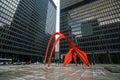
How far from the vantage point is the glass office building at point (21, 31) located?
6994cm

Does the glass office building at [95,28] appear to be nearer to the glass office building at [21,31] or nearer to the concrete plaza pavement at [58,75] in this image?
the glass office building at [21,31]

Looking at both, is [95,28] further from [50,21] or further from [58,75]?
[50,21]

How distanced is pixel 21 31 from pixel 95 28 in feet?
196

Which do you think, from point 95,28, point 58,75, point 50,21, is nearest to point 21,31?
point 95,28

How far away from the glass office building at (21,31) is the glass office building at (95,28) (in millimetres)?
28556

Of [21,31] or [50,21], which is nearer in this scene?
[21,31]

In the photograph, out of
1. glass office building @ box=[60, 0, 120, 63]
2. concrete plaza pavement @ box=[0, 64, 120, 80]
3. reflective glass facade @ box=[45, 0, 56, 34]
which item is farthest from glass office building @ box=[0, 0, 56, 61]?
concrete plaza pavement @ box=[0, 64, 120, 80]

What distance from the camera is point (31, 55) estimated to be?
99.1 m

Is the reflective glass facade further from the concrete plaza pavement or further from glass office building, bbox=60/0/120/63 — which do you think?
the concrete plaza pavement

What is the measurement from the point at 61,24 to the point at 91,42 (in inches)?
1584

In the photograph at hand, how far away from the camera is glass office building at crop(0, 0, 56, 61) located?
69.9 metres

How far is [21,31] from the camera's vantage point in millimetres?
86812

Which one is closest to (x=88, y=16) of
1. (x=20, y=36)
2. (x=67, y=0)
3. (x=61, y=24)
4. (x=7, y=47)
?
(x=61, y=24)

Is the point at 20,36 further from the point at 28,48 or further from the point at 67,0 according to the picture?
the point at 67,0
